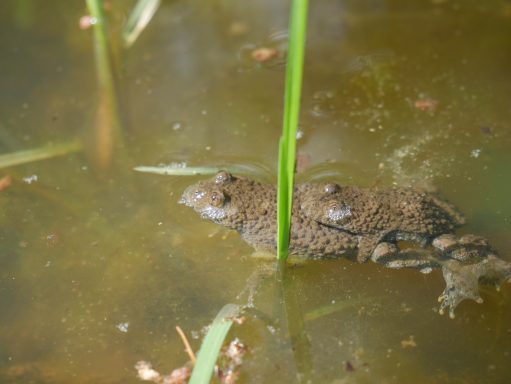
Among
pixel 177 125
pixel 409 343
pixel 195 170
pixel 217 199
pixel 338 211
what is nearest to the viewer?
pixel 409 343

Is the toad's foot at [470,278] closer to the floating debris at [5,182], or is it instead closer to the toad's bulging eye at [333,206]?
the toad's bulging eye at [333,206]

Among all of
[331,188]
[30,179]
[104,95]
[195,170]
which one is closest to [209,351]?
[331,188]

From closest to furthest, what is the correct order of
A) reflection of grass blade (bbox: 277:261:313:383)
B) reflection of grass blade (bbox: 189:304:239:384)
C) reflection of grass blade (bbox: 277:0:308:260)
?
reflection of grass blade (bbox: 277:0:308:260)
reflection of grass blade (bbox: 189:304:239:384)
reflection of grass blade (bbox: 277:261:313:383)

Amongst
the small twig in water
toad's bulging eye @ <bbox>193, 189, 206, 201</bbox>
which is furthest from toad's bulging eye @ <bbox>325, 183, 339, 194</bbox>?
the small twig in water

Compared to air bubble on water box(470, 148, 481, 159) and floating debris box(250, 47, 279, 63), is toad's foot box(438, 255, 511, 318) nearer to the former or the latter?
air bubble on water box(470, 148, 481, 159)

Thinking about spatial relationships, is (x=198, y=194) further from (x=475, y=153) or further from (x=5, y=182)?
(x=475, y=153)

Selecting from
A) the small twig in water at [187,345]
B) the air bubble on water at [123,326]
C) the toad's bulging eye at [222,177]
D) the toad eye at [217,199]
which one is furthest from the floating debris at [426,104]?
the air bubble on water at [123,326]

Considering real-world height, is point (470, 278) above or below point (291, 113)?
below

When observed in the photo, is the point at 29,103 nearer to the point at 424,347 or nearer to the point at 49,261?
the point at 49,261
